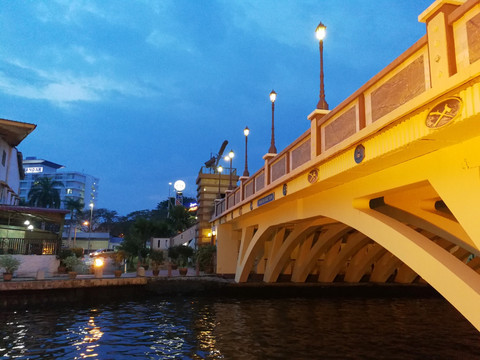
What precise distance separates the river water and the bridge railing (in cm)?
669

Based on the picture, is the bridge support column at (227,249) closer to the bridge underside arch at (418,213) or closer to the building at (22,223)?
the bridge underside arch at (418,213)

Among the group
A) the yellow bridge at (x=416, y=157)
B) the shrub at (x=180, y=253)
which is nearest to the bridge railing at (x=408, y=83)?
the yellow bridge at (x=416, y=157)

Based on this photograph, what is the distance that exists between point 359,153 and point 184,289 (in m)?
20.9

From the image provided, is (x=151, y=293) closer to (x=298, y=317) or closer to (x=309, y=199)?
(x=298, y=317)

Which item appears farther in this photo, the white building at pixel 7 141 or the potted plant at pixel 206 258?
the potted plant at pixel 206 258

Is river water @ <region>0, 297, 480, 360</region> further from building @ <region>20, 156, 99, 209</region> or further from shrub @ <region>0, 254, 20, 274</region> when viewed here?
building @ <region>20, 156, 99, 209</region>

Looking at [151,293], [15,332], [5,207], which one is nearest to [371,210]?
[15,332]

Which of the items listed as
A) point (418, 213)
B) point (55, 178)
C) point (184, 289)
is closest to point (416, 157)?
point (418, 213)

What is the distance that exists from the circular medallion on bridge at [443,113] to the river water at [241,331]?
845 cm

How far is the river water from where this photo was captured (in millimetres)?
11930

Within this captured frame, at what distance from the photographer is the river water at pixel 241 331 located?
11930 millimetres

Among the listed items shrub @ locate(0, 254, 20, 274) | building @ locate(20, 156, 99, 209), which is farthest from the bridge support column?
building @ locate(20, 156, 99, 209)

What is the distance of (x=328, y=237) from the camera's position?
74.1ft

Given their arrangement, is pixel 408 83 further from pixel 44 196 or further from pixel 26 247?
pixel 44 196
